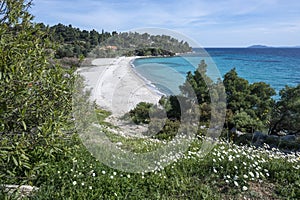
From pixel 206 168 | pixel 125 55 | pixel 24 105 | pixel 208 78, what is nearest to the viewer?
pixel 24 105

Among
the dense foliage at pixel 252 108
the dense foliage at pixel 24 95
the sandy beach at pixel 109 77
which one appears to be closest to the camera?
the dense foliage at pixel 24 95

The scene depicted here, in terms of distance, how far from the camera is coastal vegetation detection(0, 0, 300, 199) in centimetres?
216

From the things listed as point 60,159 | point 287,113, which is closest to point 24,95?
point 60,159

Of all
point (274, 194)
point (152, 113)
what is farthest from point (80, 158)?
point (152, 113)

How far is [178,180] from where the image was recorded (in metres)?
3.42

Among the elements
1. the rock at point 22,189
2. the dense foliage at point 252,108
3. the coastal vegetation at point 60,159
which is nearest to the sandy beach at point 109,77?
the coastal vegetation at point 60,159

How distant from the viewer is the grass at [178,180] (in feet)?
10.2

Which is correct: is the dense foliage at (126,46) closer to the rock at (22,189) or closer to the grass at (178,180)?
the grass at (178,180)

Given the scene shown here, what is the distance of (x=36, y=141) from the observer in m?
2.25

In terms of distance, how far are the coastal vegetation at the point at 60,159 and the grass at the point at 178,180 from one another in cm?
1

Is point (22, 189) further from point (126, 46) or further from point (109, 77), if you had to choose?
point (109, 77)

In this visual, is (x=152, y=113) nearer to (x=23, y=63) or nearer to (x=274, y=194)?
(x=274, y=194)

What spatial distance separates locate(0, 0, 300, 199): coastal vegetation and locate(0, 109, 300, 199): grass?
0.01 meters

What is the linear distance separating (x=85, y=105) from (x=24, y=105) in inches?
84.5
